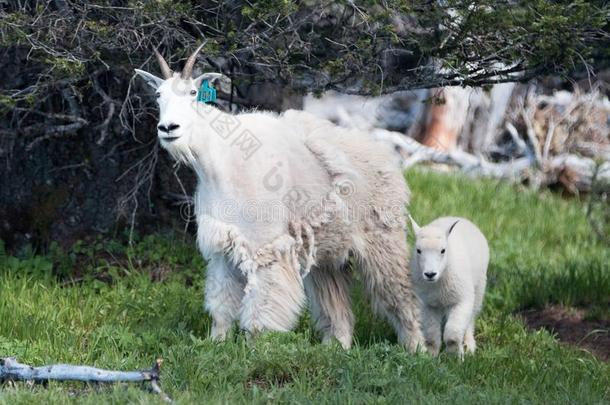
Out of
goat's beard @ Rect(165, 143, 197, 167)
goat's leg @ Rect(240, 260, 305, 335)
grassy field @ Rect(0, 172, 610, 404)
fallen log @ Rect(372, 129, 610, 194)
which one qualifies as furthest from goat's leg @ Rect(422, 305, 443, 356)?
fallen log @ Rect(372, 129, 610, 194)

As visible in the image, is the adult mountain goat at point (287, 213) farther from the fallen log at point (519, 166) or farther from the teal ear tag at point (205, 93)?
the fallen log at point (519, 166)

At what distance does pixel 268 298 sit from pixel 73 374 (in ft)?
5.13

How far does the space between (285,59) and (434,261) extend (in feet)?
5.60

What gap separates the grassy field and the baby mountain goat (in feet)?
0.90

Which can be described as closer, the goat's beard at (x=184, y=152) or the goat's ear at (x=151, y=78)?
the goat's beard at (x=184, y=152)

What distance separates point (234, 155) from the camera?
259 inches

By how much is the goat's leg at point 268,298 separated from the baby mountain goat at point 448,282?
94 cm

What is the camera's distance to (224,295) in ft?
21.9

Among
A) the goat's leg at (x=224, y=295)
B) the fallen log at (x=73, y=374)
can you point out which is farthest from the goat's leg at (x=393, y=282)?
the fallen log at (x=73, y=374)

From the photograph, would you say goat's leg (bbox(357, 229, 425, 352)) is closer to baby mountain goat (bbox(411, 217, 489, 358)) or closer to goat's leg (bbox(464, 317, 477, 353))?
baby mountain goat (bbox(411, 217, 489, 358))

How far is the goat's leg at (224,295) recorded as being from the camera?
21.8 feet

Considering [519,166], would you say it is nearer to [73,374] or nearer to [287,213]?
[287,213]

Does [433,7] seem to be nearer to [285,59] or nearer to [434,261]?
[285,59]

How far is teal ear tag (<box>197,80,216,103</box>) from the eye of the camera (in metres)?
6.44
